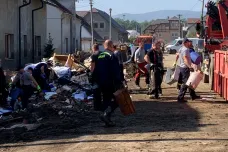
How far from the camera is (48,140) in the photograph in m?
9.57

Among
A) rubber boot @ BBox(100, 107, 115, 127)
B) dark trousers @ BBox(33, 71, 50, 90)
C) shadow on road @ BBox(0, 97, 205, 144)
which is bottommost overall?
shadow on road @ BBox(0, 97, 205, 144)

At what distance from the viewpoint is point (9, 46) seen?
24.3 meters

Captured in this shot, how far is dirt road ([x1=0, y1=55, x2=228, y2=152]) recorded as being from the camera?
8.74m

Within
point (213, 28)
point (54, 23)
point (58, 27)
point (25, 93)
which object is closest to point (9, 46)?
point (213, 28)

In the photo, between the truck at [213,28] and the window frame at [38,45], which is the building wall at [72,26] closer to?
the window frame at [38,45]

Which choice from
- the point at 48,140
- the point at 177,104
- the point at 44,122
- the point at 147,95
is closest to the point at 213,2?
the point at 147,95

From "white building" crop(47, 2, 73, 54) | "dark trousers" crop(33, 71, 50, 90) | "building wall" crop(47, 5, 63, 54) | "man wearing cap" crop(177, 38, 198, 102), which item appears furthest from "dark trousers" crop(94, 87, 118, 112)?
"building wall" crop(47, 5, 63, 54)

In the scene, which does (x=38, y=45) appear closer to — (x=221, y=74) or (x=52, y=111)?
(x=221, y=74)

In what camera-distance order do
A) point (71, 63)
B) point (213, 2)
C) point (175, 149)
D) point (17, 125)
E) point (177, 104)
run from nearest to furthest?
point (175, 149) < point (17, 125) < point (177, 104) < point (213, 2) < point (71, 63)

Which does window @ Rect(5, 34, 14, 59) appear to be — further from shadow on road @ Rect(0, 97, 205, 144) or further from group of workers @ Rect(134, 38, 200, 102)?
shadow on road @ Rect(0, 97, 205, 144)

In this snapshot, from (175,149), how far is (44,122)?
3931 mm

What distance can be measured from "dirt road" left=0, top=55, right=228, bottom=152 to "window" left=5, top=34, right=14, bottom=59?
1148 centimetres

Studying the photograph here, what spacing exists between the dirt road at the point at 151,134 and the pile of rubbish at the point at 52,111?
20.8 inches

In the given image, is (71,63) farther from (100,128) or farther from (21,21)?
(100,128)
